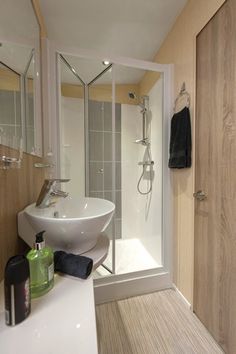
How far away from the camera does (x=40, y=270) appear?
23.9 inches

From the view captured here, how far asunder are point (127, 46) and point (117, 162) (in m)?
1.22

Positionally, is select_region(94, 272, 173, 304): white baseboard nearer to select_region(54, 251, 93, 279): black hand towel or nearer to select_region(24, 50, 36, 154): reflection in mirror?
select_region(54, 251, 93, 279): black hand towel

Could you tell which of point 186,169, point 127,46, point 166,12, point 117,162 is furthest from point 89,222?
point 127,46

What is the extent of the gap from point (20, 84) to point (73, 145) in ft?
2.90

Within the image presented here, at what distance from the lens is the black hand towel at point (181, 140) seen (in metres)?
1.45

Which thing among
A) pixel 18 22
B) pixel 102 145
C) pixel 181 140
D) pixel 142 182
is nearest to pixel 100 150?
pixel 102 145

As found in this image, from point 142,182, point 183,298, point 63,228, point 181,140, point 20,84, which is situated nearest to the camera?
point 63,228

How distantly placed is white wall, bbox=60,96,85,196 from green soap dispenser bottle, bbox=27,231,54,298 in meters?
1.12

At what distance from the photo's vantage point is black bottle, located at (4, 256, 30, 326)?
484 millimetres

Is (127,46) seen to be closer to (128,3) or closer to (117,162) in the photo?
(128,3)

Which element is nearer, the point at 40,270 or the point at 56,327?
the point at 56,327

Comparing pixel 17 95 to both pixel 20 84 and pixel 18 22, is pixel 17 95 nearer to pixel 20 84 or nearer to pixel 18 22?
pixel 20 84

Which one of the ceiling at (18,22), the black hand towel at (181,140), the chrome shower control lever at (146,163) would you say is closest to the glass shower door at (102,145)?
the chrome shower control lever at (146,163)

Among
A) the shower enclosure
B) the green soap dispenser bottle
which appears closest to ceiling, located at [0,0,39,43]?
the shower enclosure
